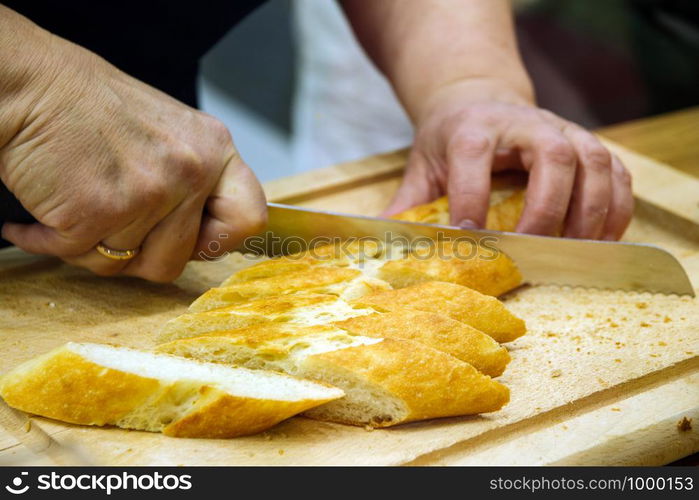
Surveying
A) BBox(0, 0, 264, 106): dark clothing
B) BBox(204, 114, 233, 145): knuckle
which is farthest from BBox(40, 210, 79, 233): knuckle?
BBox(0, 0, 264, 106): dark clothing

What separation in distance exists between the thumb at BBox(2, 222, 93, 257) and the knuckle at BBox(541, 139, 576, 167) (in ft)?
3.97

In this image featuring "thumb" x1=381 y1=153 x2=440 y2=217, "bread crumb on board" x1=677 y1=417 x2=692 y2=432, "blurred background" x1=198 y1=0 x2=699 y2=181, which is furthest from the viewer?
"blurred background" x1=198 y1=0 x2=699 y2=181

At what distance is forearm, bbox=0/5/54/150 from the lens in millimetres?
1794

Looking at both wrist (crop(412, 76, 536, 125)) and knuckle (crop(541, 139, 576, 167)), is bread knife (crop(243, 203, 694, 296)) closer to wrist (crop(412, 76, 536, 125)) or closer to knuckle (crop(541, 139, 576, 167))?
knuckle (crop(541, 139, 576, 167))

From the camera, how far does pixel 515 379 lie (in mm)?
1856

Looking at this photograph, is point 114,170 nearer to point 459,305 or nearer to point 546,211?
point 459,305

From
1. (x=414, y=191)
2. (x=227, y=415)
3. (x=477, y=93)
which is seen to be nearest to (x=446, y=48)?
(x=477, y=93)

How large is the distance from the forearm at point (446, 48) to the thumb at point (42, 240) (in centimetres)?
130

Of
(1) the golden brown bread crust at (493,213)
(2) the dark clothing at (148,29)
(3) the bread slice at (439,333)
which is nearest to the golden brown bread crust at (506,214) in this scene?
(1) the golden brown bread crust at (493,213)

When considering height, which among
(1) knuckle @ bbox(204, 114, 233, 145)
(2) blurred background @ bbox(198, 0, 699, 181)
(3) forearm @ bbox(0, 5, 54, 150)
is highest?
(3) forearm @ bbox(0, 5, 54, 150)

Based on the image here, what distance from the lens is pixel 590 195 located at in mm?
2381
